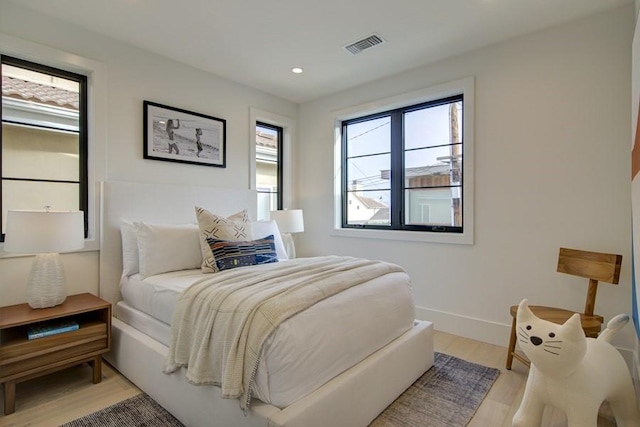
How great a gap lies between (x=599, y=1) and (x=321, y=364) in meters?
3.03

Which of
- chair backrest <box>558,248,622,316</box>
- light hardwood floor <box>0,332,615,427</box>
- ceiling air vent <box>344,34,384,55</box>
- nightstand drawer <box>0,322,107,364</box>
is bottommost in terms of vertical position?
light hardwood floor <box>0,332,615,427</box>

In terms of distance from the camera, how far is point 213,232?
100 inches

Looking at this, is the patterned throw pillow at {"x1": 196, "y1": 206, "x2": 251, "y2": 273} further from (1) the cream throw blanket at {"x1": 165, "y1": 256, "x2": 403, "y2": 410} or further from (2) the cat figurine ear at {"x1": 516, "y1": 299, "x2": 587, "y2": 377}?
(2) the cat figurine ear at {"x1": 516, "y1": 299, "x2": 587, "y2": 377}

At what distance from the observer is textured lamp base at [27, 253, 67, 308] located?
6.91 ft

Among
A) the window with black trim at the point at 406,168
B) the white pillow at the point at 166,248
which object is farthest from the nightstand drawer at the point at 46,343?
the window with black trim at the point at 406,168

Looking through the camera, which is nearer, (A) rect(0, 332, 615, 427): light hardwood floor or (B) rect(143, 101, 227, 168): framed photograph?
(A) rect(0, 332, 615, 427): light hardwood floor

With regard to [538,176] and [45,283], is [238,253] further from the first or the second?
[538,176]

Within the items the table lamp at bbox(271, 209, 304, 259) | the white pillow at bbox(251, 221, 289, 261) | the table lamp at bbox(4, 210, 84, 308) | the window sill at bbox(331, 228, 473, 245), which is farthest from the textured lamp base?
the window sill at bbox(331, 228, 473, 245)

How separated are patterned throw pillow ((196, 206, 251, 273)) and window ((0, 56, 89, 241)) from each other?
3.30 ft

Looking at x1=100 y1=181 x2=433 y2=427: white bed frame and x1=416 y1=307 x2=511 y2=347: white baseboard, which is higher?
x1=100 y1=181 x2=433 y2=427: white bed frame

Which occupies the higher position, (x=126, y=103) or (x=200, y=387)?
(x=126, y=103)

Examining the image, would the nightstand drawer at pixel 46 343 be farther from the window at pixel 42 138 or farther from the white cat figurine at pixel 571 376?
the white cat figurine at pixel 571 376

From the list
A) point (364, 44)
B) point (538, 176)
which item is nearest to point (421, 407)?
point (538, 176)

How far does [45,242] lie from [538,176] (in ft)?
11.7
